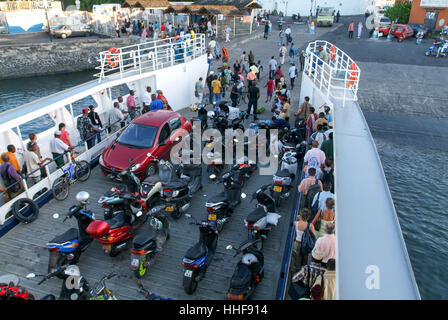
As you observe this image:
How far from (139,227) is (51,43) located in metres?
34.2

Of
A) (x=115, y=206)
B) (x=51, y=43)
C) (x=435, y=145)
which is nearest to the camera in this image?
(x=115, y=206)

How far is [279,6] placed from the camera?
210 feet

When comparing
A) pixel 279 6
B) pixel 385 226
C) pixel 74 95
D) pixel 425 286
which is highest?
pixel 279 6

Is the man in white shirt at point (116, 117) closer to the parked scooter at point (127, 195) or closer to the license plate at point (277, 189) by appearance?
the parked scooter at point (127, 195)

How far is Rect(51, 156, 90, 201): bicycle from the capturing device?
9.17m

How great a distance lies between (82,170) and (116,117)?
3.06m

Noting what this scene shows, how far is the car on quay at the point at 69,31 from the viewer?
38469mm

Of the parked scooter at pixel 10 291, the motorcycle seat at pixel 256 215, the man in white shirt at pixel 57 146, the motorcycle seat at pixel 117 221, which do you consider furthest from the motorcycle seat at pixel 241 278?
the man in white shirt at pixel 57 146

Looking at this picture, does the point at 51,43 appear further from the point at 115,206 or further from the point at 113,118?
the point at 115,206

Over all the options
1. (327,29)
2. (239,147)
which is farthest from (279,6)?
(239,147)

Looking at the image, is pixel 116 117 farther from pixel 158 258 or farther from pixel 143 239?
pixel 143 239

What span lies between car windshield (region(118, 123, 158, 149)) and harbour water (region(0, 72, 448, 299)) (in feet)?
27.7

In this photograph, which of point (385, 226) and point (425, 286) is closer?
point (385, 226)

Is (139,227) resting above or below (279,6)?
below
